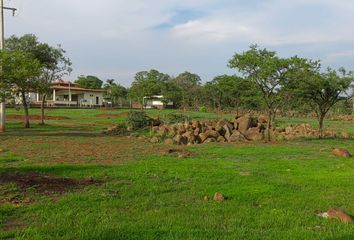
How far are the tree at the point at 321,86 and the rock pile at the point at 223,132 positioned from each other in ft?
7.53

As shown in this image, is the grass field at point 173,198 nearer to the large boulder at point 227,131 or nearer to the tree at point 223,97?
the large boulder at point 227,131

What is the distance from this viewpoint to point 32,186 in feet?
30.6

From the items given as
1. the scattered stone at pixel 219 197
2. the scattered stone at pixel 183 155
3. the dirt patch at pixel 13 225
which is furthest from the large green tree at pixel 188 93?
the dirt patch at pixel 13 225

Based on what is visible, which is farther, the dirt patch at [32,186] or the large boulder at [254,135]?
the large boulder at [254,135]

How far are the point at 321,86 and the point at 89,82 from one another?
A: 306ft

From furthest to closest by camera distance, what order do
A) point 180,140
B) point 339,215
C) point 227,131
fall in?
point 227,131 < point 180,140 < point 339,215

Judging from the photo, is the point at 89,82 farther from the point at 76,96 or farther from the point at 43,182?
the point at 43,182

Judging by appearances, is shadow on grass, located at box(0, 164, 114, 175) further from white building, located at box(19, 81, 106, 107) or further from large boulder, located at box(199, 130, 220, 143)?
white building, located at box(19, 81, 106, 107)

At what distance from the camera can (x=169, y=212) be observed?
7.46 m

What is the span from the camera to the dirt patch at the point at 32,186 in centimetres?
848

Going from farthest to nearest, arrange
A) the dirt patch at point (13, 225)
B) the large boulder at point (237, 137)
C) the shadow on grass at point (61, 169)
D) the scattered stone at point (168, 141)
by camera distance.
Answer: the large boulder at point (237, 137)
the scattered stone at point (168, 141)
the shadow on grass at point (61, 169)
the dirt patch at point (13, 225)

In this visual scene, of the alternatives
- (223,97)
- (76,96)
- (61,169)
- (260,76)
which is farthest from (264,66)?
(76,96)

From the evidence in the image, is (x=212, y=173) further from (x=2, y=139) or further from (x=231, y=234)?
(x=2, y=139)

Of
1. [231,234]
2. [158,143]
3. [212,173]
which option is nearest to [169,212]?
[231,234]
